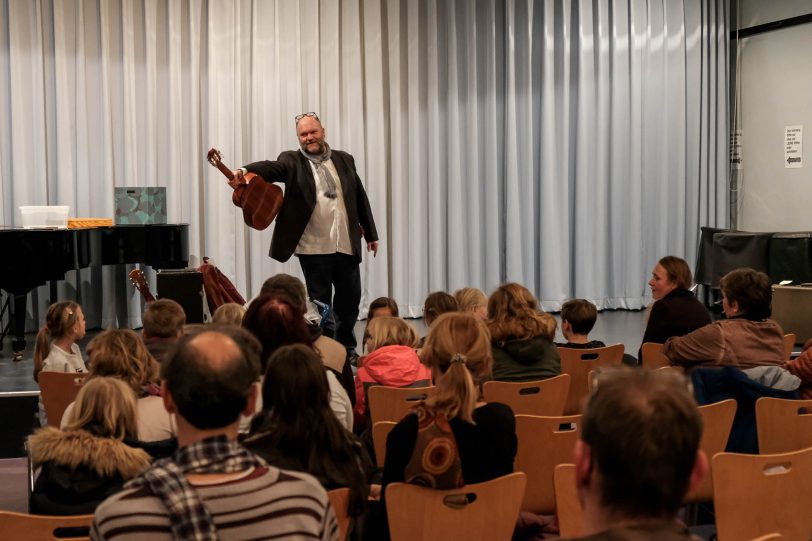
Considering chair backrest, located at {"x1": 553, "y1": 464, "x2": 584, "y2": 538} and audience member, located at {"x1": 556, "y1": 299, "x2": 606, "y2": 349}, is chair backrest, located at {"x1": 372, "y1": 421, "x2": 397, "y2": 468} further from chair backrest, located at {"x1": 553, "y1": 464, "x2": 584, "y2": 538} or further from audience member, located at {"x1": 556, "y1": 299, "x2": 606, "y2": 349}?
audience member, located at {"x1": 556, "y1": 299, "x2": 606, "y2": 349}

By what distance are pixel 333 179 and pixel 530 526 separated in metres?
3.76

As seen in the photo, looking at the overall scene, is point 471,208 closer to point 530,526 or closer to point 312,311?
point 312,311

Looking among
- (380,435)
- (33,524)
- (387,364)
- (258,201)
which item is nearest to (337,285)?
(258,201)

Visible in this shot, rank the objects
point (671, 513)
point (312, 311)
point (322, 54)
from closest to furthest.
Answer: point (671, 513) < point (312, 311) < point (322, 54)

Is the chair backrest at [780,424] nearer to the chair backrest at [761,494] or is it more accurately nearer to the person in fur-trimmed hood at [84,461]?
the chair backrest at [761,494]

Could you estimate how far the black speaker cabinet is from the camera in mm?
6242

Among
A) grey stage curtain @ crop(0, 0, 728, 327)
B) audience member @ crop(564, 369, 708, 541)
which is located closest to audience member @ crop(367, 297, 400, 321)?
audience member @ crop(564, 369, 708, 541)

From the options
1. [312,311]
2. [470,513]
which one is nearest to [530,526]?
[470,513]

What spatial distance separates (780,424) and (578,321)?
1.35m

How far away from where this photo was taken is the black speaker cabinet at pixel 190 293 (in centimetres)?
624

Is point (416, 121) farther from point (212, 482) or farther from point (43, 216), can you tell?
point (212, 482)

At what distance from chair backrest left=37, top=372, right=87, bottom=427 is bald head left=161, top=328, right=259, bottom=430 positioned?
224 cm

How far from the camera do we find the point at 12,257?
6.41 meters

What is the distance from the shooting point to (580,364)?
4340mm
